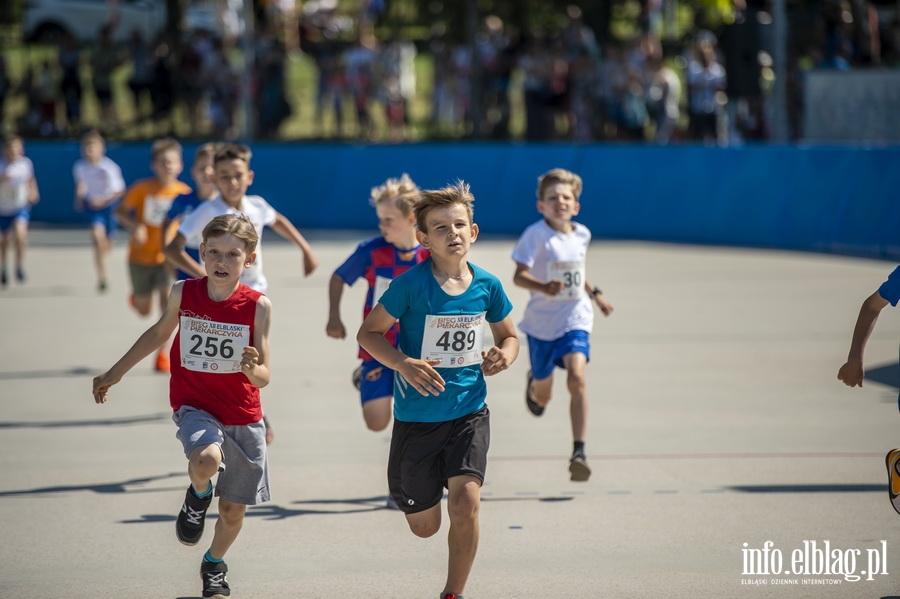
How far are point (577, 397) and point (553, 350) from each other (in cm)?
42

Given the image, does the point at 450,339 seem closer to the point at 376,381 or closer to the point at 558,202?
the point at 376,381

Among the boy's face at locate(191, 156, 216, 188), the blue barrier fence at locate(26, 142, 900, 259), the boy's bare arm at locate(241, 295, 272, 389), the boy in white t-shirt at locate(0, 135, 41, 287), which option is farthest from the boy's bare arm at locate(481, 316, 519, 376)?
the blue barrier fence at locate(26, 142, 900, 259)

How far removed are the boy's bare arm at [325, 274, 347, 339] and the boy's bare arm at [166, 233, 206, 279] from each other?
1.29 m

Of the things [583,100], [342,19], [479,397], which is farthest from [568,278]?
[342,19]

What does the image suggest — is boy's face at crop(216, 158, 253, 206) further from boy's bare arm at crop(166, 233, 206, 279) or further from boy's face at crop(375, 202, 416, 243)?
boy's face at crop(375, 202, 416, 243)

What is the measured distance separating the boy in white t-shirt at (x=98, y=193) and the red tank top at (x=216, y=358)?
392 inches

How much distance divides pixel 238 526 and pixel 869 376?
609cm

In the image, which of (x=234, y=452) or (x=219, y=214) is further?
(x=219, y=214)

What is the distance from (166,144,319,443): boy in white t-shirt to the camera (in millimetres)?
7574

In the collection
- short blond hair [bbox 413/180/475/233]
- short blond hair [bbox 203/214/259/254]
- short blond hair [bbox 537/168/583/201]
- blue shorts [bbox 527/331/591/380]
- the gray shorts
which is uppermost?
short blond hair [bbox 413/180/475/233]

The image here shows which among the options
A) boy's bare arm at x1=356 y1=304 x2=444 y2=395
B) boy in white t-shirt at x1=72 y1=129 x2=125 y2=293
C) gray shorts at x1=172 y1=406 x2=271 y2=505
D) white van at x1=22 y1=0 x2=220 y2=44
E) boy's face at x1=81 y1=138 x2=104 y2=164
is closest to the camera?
boy's bare arm at x1=356 y1=304 x2=444 y2=395

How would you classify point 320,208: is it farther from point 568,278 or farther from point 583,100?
point 568,278

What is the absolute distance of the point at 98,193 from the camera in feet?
51.7

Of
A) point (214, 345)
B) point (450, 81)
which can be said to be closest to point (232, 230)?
point (214, 345)
